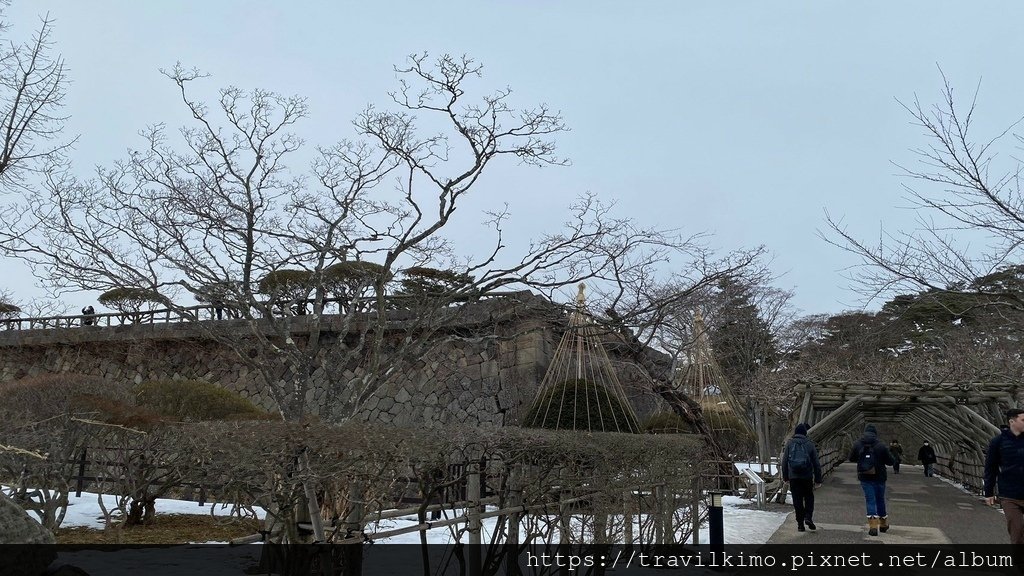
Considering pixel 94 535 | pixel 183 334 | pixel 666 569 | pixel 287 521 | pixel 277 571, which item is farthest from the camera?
pixel 183 334

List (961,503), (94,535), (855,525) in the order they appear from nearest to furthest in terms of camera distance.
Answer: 1. (94,535)
2. (855,525)
3. (961,503)

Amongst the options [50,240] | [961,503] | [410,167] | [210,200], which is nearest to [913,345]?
[961,503]

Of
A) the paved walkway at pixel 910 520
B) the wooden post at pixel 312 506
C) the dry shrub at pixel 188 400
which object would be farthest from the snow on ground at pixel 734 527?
the dry shrub at pixel 188 400

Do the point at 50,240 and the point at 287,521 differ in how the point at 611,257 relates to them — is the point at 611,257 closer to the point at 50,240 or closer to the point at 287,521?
the point at 287,521

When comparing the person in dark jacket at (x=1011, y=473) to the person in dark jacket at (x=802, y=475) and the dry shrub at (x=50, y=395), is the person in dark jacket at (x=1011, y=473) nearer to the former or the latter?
the person in dark jacket at (x=802, y=475)

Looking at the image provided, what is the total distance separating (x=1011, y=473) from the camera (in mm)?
6801

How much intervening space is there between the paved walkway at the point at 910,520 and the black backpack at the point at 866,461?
791 mm

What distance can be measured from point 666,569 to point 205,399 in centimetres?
831

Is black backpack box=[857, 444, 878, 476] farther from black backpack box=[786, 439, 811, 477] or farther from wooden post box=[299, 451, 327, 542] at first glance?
wooden post box=[299, 451, 327, 542]

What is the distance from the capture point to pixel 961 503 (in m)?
14.2

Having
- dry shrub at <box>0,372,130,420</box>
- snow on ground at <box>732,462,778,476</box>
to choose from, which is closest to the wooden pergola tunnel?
snow on ground at <box>732,462,778,476</box>

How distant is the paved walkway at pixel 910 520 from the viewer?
366 inches

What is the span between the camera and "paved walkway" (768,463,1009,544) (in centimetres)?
930

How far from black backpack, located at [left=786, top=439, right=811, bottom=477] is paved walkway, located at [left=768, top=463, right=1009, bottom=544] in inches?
30.6
